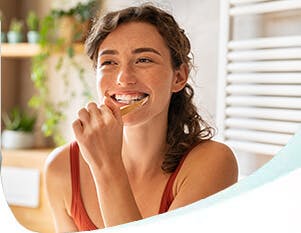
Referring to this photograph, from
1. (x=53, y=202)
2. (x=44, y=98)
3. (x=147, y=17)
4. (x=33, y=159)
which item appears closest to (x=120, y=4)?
(x=147, y=17)

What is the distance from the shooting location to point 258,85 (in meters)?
0.41

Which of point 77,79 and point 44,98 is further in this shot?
point 44,98

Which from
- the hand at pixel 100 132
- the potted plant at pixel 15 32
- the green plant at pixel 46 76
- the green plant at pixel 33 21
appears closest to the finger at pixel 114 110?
the hand at pixel 100 132

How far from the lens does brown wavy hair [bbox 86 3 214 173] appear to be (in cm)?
36

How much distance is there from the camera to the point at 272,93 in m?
0.38

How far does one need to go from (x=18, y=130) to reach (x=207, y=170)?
64cm

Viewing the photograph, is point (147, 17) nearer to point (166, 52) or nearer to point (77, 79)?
point (166, 52)

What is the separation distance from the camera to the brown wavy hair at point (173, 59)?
359 millimetres

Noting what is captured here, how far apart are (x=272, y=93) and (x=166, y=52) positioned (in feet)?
0.26

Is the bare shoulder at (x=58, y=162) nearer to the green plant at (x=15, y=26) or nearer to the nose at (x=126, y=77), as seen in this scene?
the nose at (x=126, y=77)

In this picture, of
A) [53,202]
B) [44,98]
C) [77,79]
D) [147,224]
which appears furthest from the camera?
[44,98]

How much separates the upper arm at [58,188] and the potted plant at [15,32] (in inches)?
19.5

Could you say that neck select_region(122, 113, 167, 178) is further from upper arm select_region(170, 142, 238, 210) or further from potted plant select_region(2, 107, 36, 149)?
potted plant select_region(2, 107, 36, 149)

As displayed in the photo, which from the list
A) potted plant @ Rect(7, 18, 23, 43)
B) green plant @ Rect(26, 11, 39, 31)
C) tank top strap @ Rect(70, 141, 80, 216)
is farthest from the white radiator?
potted plant @ Rect(7, 18, 23, 43)
